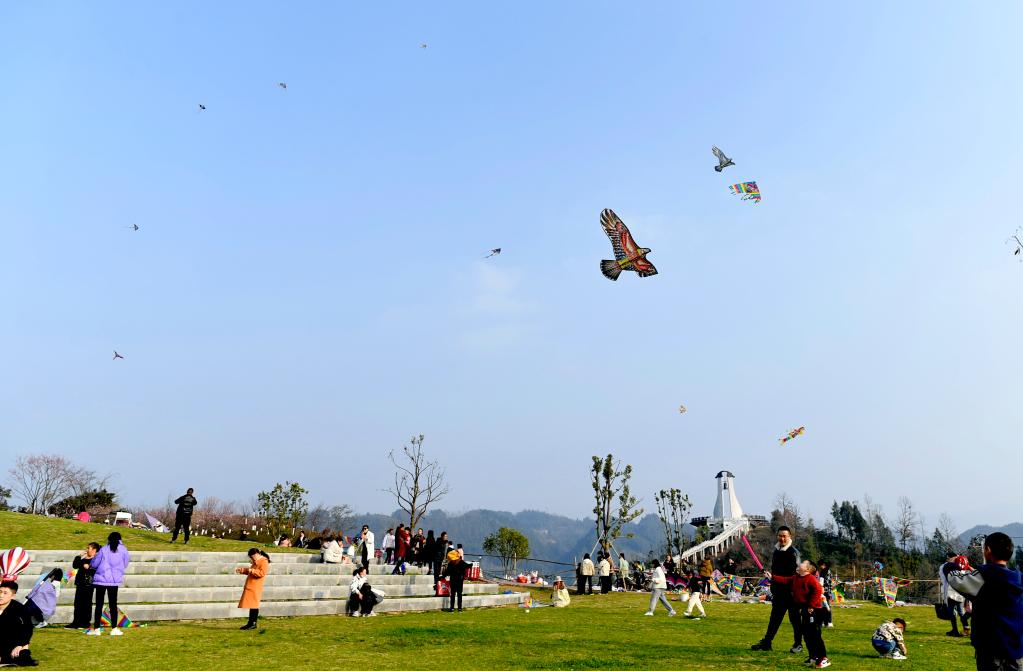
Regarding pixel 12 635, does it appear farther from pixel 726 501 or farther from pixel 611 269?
pixel 726 501

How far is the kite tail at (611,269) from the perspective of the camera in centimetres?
1839

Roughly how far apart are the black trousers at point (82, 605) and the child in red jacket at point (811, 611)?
1317 cm

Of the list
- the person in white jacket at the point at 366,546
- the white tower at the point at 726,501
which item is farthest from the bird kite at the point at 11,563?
the white tower at the point at 726,501

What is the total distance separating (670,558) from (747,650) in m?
18.0

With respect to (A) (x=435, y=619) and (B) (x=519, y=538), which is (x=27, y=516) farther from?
(B) (x=519, y=538)

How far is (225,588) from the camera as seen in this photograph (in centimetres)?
1795

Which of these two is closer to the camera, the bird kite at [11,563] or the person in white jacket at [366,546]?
the bird kite at [11,563]

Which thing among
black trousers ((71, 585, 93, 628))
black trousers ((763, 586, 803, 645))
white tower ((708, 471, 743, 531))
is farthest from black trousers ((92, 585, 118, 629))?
white tower ((708, 471, 743, 531))

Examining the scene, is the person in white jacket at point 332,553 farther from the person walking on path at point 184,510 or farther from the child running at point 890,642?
the child running at point 890,642

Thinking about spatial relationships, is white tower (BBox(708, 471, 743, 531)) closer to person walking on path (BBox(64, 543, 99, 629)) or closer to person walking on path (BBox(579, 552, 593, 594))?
person walking on path (BBox(579, 552, 593, 594))

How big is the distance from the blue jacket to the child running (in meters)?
6.02

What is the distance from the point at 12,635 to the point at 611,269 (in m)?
14.9

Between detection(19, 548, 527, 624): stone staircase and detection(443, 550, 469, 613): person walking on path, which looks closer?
detection(19, 548, 527, 624): stone staircase

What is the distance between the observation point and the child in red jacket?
→ 32.5ft
